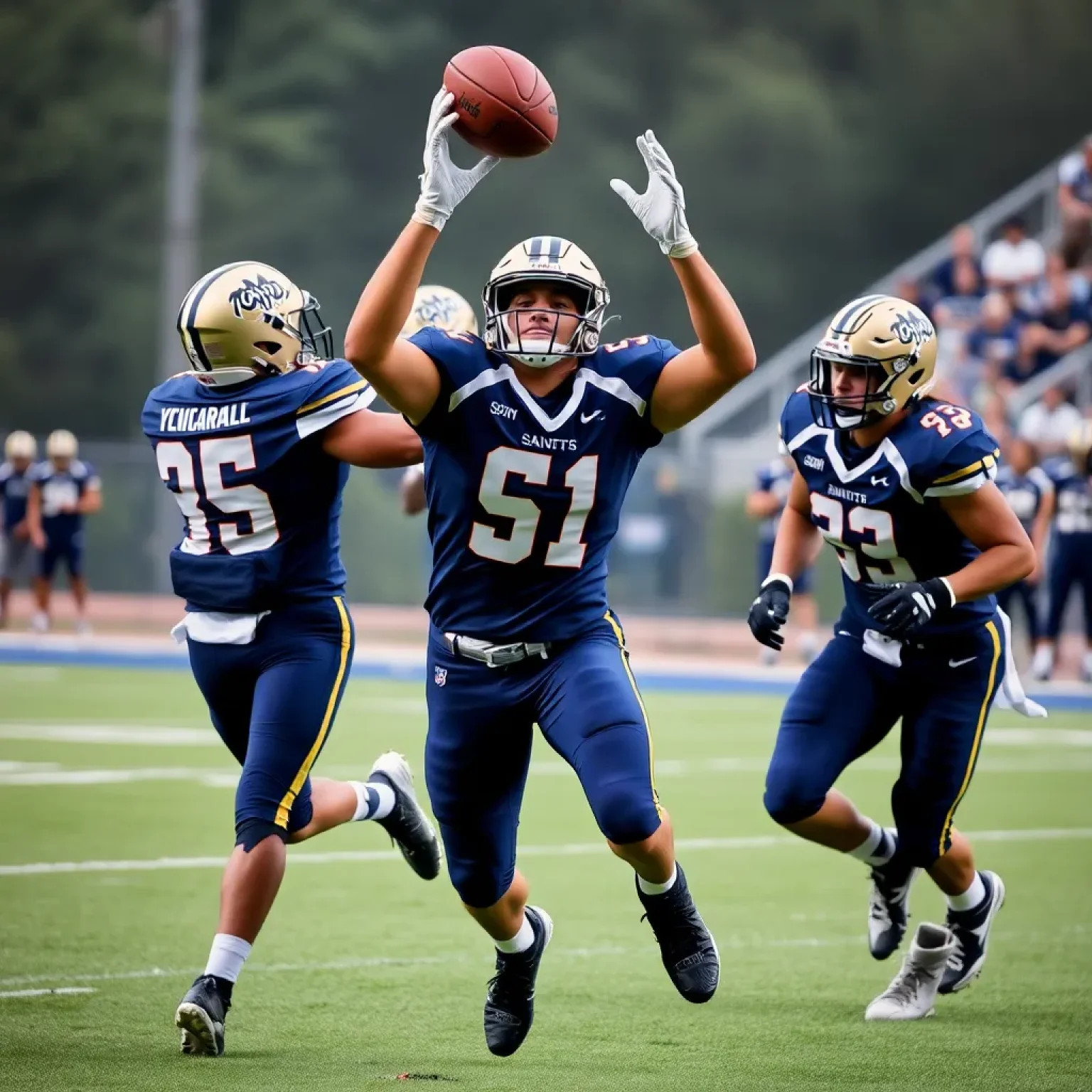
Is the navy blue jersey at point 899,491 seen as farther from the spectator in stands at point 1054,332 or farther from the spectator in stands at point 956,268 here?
the spectator in stands at point 956,268

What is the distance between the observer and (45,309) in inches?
1313

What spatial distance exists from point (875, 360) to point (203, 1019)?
240 centimetres

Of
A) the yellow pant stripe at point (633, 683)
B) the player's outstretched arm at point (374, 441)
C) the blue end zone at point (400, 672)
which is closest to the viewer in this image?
the yellow pant stripe at point (633, 683)

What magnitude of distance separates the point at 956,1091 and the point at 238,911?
1725 millimetres

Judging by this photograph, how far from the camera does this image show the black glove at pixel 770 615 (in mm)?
5293

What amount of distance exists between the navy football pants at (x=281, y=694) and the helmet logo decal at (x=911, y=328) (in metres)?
1.66

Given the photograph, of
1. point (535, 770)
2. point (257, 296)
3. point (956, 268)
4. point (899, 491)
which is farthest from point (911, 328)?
point (956, 268)

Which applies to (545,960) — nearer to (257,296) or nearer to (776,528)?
(257,296)

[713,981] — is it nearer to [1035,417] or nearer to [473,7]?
[1035,417]

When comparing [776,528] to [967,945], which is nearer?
[967,945]

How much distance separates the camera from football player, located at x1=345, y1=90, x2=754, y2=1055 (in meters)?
4.36

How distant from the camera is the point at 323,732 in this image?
16.4 ft

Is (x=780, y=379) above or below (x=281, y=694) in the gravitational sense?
below

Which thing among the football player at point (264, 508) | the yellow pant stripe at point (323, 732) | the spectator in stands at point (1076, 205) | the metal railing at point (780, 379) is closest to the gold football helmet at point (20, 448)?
the metal railing at point (780, 379)
